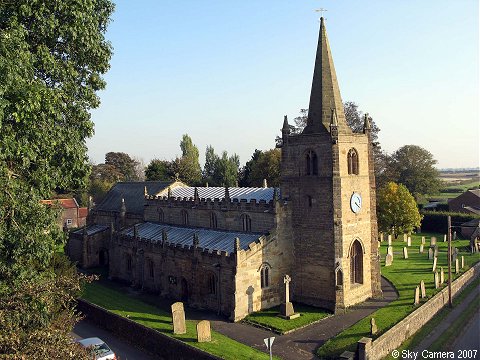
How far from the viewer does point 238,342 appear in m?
22.3

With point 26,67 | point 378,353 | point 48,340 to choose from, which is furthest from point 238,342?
point 26,67

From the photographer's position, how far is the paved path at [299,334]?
21.3 meters

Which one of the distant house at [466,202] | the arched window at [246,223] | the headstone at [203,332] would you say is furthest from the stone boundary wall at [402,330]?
the distant house at [466,202]

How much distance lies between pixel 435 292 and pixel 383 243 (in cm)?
2264

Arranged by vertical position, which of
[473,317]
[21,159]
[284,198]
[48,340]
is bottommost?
[473,317]

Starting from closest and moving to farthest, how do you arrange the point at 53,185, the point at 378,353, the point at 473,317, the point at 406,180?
1. the point at 53,185
2. the point at 378,353
3. the point at 473,317
4. the point at 406,180

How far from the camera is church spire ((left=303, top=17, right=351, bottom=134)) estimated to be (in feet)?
90.9

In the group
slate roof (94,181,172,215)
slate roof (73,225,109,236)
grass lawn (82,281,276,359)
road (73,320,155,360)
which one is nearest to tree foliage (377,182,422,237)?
slate roof (94,181,172,215)

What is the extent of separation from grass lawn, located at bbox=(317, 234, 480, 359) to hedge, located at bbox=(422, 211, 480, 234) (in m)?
6.45

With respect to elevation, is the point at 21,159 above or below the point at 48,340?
above

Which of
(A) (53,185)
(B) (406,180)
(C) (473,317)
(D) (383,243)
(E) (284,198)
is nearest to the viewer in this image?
(A) (53,185)

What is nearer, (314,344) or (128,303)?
(314,344)

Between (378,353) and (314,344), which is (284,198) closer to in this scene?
(314,344)

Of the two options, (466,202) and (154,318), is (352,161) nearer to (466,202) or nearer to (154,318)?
(154,318)
